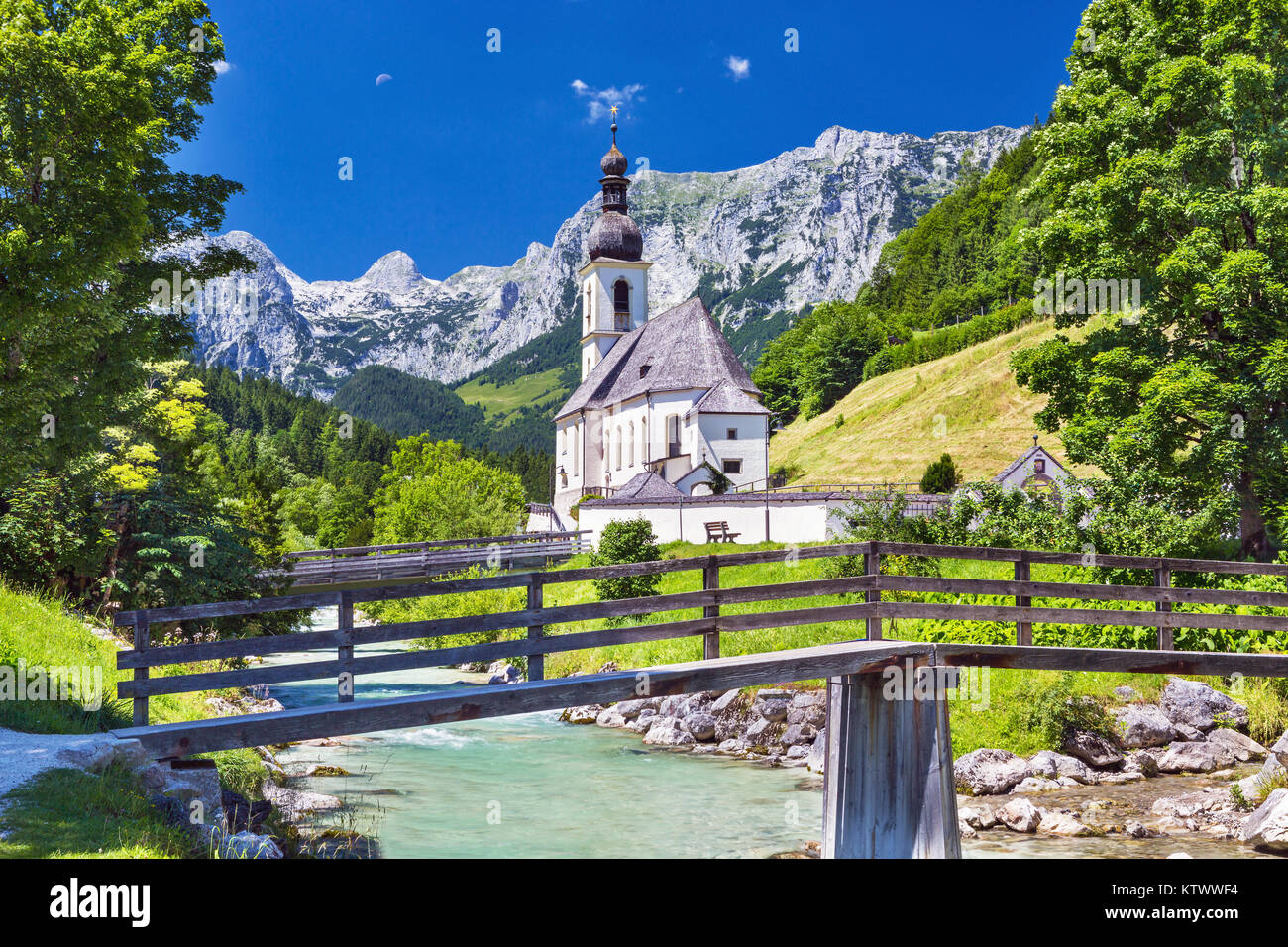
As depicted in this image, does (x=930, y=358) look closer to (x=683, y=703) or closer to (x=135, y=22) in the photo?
(x=683, y=703)

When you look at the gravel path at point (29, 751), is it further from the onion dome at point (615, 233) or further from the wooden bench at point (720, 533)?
the onion dome at point (615, 233)

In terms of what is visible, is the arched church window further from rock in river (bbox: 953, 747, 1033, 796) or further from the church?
rock in river (bbox: 953, 747, 1033, 796)

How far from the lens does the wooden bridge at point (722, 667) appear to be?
8.33m

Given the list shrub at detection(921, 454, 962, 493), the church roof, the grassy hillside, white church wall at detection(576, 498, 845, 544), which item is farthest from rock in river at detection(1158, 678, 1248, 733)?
the grassy hillside

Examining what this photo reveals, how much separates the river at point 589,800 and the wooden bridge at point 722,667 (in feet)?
12.1

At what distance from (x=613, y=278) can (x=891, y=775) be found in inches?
2880

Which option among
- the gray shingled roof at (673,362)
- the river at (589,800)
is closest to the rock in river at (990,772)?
the river at (589,800)

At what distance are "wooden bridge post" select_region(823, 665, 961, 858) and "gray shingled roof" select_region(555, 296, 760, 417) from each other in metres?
48.0

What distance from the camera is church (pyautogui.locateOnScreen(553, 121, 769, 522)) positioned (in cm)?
5522

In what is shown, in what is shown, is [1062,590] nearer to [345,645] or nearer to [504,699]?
[504,699]

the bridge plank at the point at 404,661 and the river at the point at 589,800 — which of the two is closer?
the bridge plank at the point at 404,661

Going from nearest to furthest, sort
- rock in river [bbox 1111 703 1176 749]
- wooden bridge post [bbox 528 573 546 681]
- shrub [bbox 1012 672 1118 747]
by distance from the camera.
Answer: wooden bridge post [bbox 528 573 546 681], rock in river [bbox 1111 703 1176 749], shrub [bbox 1012 672 1118 747]

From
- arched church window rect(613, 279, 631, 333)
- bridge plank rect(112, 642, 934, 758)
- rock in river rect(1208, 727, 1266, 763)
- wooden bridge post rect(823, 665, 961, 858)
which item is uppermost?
arched church window rect(613, 279, 631, 333)

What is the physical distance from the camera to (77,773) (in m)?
8.33
